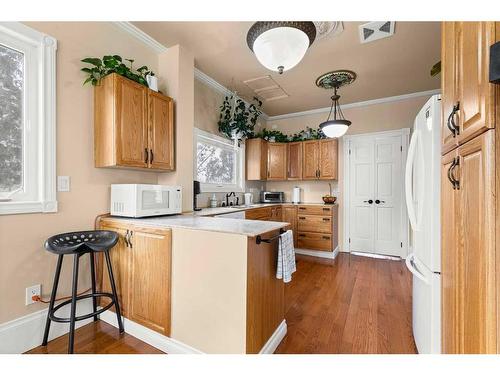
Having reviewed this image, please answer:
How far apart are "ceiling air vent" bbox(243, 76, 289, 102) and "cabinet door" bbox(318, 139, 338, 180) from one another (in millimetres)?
1169

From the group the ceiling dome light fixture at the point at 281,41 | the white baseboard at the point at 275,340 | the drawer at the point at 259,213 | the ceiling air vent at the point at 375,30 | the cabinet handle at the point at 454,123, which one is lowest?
the white baseboard at the point at 275,340

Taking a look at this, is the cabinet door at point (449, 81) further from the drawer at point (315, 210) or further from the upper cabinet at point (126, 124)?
the drawer at point (315, 210)

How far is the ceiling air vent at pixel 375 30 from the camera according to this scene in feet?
7.36

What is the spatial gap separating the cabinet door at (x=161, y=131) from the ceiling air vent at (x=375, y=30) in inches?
84.6

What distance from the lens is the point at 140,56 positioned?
2.47 meters

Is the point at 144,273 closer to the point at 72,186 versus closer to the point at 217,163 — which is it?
the point at 72,186

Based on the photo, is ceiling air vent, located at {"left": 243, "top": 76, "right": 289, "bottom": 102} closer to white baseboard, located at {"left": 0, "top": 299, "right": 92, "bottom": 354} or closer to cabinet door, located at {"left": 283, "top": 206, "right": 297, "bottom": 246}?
cabinet door, located at {"left": 283, "top": 206, "right": 297, "bottom": 246}

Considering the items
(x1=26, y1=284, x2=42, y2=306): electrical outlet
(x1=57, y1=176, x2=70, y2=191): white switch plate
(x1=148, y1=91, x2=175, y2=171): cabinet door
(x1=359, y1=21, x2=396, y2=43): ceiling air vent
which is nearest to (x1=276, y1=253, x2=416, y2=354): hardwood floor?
(x1=26, y1=284, x2=42, y2=306): electrical outlet

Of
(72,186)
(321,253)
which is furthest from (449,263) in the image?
(321,253)

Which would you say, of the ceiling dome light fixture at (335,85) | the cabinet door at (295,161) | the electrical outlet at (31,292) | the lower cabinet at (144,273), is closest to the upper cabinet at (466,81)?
the lower cabinet at (144,273)

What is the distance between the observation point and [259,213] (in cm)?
360

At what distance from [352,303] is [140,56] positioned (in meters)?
3.50

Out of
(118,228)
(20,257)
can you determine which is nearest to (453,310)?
(118,228)
